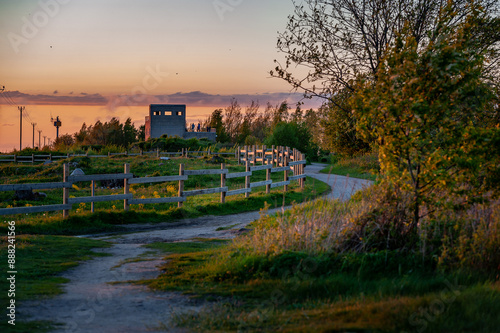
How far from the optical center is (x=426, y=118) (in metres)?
8.49

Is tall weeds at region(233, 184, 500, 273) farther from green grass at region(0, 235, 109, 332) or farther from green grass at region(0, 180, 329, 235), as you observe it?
green grass at region(0, 235, 109, 332)

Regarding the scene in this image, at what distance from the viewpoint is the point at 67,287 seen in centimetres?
738

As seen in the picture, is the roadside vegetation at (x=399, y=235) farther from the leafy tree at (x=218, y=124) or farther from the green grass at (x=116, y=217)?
the leafy tree at (x=218, y=124)

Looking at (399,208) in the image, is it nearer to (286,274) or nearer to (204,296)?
(286,274)

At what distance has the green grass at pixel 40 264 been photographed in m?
6.58

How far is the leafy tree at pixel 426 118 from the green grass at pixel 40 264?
598 centimetres

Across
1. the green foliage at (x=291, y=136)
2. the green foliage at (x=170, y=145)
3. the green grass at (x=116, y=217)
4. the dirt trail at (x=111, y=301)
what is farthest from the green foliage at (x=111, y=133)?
the dirt trail at (x=111, y=301)

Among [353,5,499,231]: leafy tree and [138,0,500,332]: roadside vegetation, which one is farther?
[353,5,499,231]: leafy tree

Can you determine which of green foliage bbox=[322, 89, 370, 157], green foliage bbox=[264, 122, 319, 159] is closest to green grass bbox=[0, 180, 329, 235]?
green foliage bbox=[322, 89, 370, 157]

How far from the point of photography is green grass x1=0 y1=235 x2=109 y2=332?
6582 mm

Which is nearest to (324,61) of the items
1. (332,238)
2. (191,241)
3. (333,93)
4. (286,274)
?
(333,93)

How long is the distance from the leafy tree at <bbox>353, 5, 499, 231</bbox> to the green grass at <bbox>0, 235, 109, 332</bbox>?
19.6 ft

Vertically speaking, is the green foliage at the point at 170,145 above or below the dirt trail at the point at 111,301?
above

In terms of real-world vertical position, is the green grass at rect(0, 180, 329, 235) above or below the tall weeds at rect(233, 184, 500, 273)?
below
